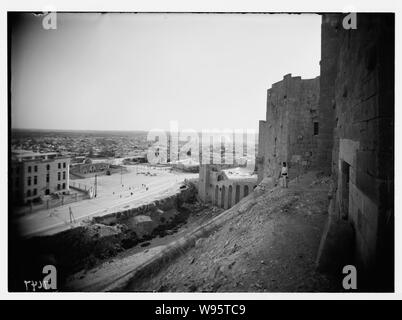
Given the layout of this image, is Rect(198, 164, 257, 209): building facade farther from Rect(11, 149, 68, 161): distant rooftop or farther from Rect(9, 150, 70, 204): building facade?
Rect(11, 149, 68, 161): distant rooftop

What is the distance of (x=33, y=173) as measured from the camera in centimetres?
Answer: 411

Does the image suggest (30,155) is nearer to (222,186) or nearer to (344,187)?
(344,187)

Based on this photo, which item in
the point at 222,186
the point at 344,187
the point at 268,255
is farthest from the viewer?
the point at 222,186

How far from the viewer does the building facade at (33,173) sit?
10.6 ft

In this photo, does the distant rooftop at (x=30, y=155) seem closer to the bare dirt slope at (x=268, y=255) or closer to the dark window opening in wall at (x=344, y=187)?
the bare dirt slope at (x=268, y=255)

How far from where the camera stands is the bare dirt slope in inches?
113

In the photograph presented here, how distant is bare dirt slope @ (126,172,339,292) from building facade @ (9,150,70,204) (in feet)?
9.24

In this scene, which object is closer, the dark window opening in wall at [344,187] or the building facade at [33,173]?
the dark window opening in wall at [344,187]

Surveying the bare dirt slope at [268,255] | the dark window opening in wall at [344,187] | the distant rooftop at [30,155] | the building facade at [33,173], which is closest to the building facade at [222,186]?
the bare dirt slope at [268,255]

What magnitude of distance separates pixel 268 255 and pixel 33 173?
4366 mm

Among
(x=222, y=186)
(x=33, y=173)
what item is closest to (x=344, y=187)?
(x=33, y=173)

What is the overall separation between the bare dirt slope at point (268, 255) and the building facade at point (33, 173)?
2.82m

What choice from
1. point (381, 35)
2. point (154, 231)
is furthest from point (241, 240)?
point (154, 231)
